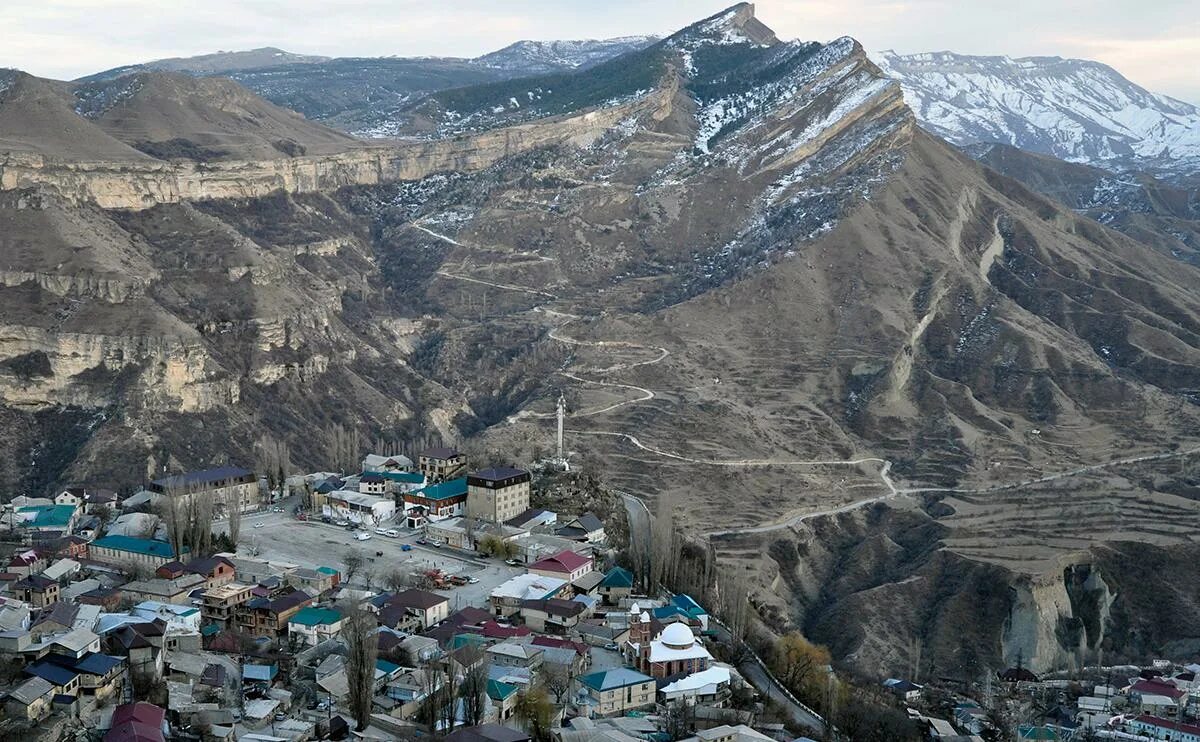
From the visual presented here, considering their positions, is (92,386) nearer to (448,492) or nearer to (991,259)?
(448,492)

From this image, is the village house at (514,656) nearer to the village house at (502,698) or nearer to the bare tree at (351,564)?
the village house at (502,698)

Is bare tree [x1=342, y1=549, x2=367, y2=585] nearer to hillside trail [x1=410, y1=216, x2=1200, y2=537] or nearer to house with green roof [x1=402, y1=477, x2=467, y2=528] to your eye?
house with green roof [x1=402, y1=477, x2=467, y2=528]

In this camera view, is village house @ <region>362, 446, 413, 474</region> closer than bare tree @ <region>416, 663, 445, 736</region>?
No

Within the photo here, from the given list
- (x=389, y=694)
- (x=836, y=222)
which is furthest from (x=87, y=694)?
(x=836, y=222)

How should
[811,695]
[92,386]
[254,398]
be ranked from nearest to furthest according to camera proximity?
1. [811,695]
2. [92,386]
3. [254,398]

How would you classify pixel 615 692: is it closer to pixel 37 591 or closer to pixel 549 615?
pixel 549 615

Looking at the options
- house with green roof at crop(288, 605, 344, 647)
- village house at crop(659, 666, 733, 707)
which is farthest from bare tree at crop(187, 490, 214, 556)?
village house at crop(659, 666, 733, 707)
